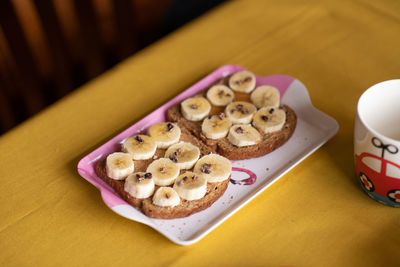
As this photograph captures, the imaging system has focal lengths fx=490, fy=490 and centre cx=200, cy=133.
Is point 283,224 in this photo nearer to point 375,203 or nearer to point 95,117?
point 375,203

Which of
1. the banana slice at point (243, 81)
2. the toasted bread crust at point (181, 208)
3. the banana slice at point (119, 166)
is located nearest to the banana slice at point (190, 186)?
the toasted bread crust at point (181, 208)

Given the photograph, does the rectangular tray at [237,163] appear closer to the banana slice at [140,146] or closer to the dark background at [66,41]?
the banana slice at [140,146]

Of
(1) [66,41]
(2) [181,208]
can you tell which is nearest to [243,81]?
(2) [181,208]

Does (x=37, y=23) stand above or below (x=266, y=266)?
above

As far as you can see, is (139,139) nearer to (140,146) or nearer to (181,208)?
(140,146)

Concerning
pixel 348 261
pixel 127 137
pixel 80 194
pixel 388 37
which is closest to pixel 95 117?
pixel 127 137

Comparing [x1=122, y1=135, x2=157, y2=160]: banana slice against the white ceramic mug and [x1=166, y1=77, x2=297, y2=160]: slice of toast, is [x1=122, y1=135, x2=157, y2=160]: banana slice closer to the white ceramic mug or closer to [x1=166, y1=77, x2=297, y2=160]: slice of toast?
[x1=166, y1=77, x2=297, y2=160]: slice of toast

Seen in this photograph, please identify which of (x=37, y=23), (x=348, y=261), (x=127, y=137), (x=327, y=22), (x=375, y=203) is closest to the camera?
(x=348, y=261)

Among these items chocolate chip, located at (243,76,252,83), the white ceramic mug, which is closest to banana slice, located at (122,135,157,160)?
chocolate chip, located at (243,76,252,83)
